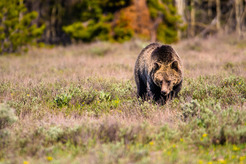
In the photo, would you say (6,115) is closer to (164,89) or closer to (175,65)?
(164,89)

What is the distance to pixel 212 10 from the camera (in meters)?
35.7

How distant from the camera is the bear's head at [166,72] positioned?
5512mm

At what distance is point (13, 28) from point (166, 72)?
1265cm

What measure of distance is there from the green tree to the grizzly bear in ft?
37.2

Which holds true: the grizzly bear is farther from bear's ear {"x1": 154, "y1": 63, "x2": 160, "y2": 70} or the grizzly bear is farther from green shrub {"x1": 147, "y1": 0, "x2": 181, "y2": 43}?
green shrub {"x1": 147, "y1": 0, "x2": 181, "y2": 43}

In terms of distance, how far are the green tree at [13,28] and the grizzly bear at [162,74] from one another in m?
11.3

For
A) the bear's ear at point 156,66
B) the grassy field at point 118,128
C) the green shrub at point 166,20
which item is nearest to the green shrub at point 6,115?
the grassy field at point 118,128

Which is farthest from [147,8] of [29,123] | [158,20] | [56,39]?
[29,123]

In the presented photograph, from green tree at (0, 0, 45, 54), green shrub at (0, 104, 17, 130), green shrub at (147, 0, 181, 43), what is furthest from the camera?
green shrub at (147, 0, 181, 43)

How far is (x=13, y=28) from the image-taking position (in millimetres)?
15648

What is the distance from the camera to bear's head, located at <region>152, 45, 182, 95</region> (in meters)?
5.51

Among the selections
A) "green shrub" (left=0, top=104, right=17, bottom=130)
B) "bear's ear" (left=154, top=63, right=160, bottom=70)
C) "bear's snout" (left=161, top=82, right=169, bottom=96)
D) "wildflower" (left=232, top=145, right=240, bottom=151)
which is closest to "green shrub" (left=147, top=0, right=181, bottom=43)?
"bear's ear" (left=154, top=63, right=160, bottom=70)

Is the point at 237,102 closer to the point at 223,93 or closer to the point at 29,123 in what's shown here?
the point at 223,93

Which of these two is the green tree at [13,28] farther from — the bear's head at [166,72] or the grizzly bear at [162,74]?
the bear's head at [166,72]
